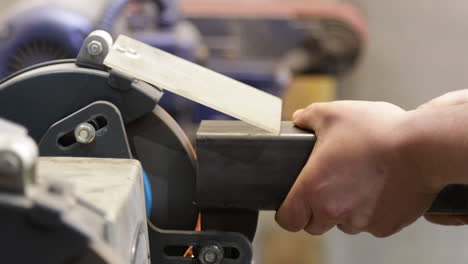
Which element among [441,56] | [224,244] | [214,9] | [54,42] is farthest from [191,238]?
[441,56]

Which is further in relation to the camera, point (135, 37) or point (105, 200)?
point (135, 37)

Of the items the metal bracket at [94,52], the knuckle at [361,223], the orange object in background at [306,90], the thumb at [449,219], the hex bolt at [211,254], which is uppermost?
the metal bracket at [94,52]

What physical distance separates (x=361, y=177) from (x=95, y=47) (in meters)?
A: 0.25

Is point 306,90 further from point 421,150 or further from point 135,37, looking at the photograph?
point 421,150

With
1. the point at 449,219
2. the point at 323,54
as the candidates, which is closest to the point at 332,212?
the point at 449,219

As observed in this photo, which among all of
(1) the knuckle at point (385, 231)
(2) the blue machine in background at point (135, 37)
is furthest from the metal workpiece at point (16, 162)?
(2) the blue machine in background at point (135, 37)

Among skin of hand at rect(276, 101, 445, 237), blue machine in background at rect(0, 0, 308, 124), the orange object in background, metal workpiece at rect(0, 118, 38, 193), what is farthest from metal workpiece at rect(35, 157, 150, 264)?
the orange object in background

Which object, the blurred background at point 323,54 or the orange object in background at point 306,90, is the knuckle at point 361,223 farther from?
the orange object in background at point 306,90

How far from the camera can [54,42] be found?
3.46 feet

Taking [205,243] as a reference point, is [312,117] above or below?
above

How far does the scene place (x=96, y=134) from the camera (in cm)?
52

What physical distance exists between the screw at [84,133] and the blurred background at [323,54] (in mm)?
740

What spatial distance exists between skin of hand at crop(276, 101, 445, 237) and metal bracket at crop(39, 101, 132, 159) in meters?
0.15

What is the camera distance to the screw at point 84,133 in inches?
20.5
